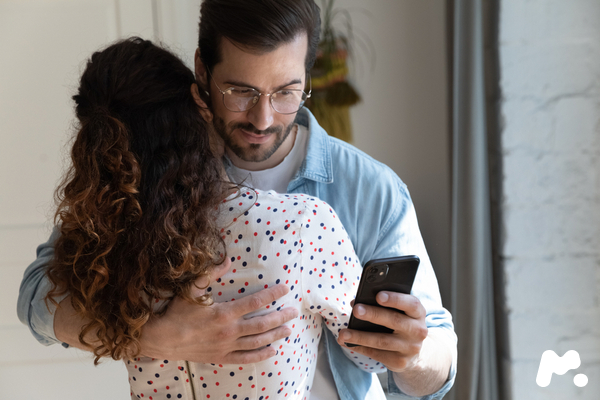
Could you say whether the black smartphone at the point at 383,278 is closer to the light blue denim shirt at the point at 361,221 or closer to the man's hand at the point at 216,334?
the man's hand at the point at 216,334

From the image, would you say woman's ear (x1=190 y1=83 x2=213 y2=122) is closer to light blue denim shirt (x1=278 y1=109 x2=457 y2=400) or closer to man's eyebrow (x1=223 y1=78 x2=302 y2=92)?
man's eyebrow (x1=223 y1=78 x2=302 y2=92)

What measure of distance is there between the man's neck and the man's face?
25 millimetres

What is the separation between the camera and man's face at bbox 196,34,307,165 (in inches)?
40.4

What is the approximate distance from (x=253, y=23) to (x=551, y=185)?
4.03ft

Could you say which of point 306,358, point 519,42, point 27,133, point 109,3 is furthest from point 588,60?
point 27,133

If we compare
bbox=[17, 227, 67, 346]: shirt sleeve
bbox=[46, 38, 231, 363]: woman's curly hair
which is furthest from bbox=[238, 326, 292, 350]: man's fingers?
bbox=[17, 227, 67, 346]: shirt sleeve

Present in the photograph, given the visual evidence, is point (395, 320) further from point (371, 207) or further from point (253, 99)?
point (253, 99)

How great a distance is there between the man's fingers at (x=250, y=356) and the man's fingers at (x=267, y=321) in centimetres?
3

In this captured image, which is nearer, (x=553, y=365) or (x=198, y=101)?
(x=198, y=101)

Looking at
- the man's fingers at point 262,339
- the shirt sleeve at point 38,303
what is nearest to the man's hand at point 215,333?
the man's fingers at point 262,339

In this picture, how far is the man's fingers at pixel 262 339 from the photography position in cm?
77

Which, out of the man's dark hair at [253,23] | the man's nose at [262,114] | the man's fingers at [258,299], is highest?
the man's dark hair at [253,23]

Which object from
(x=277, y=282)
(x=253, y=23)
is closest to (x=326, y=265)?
(x=277, y=282)

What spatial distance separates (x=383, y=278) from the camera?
31.1 inches
